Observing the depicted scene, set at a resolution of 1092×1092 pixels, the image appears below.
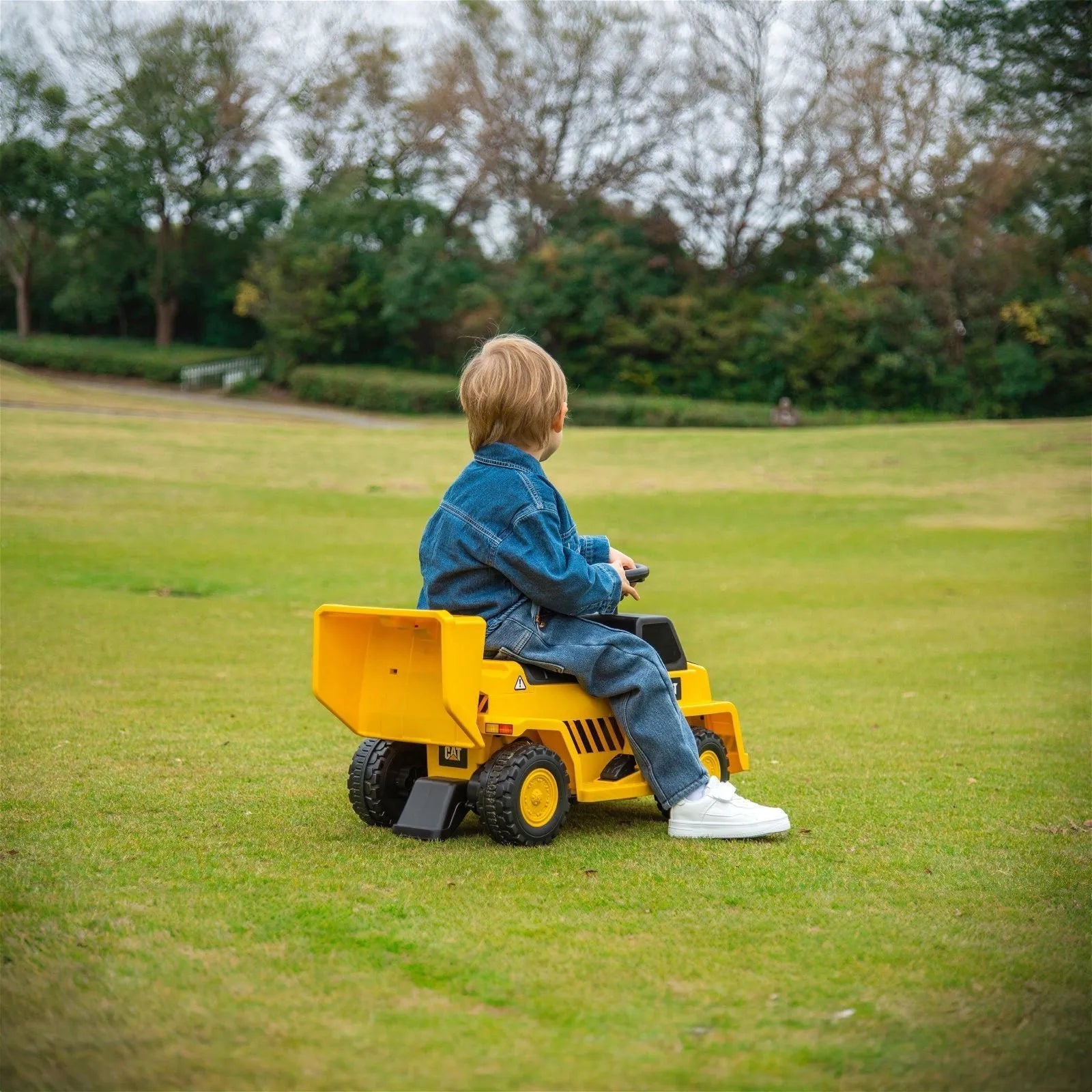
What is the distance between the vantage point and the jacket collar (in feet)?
15.0

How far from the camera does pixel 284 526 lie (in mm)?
19234

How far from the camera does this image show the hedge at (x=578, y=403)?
128 ft

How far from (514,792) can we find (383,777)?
23.3 inches

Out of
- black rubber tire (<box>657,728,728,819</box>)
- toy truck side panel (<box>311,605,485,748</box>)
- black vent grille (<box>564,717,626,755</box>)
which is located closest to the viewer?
toy truck side panel (<box>311,605,485,748</box>)

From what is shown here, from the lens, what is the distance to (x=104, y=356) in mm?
45250

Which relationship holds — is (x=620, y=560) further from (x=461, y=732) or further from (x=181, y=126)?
(x=181, y=126)

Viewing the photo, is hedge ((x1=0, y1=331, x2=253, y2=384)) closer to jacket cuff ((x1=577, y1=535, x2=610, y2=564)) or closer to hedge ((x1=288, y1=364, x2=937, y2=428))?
hedge ((x1=288, y1=364, x2=937, y2=428))

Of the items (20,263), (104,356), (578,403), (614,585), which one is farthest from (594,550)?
(104,356)

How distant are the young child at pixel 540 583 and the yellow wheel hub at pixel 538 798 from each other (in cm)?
34

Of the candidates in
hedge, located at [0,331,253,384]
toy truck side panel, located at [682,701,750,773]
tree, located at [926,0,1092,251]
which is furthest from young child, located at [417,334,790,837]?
hedge, located at [0,331,253,384]

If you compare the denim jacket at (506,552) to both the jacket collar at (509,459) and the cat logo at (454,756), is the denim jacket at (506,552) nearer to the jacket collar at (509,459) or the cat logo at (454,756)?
the jacket collar at (509,459)

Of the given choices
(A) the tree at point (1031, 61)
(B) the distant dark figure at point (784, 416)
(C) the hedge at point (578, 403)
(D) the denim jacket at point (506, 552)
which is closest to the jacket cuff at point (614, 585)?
(D) the denim jacket at point (506, 552)

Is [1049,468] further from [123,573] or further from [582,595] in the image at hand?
[582,595]

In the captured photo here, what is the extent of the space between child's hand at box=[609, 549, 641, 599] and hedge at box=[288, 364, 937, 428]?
105 ft
